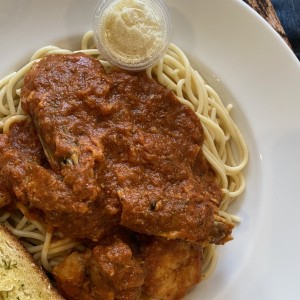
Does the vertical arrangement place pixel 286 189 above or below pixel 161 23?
below

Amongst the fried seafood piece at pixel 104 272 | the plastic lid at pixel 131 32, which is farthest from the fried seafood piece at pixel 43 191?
the plastic lid at pixel 131 32

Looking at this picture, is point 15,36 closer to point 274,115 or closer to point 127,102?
point 127,102

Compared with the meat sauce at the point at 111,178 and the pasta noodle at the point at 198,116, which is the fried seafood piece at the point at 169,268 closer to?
the meat sauce at the point at 111,178

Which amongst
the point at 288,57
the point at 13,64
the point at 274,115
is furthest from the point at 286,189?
the point at 13,64

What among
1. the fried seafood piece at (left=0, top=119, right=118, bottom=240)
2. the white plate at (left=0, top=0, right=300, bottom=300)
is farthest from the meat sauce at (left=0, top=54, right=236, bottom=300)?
the white plate at (left=0, top=0, right=300, bottom=300)

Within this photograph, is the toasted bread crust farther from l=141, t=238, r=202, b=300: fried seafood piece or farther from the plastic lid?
the plastic lid

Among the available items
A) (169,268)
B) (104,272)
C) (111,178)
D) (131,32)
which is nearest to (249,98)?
(131,32)

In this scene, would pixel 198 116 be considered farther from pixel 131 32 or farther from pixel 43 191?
pixel 43 191
